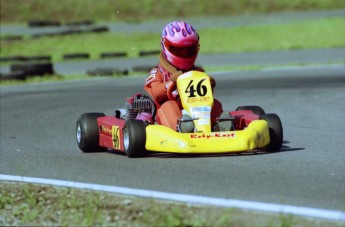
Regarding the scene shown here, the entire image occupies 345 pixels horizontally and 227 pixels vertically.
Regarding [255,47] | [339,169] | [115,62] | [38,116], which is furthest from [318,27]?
[339,169]

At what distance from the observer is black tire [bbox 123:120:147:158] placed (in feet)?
24.8

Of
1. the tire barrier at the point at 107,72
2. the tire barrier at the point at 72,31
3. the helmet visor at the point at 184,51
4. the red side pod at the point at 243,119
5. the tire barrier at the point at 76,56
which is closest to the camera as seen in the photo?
the red side pod at the point at 243,119

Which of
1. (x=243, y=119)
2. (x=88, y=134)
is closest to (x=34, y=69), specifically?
(x=88, y=134)

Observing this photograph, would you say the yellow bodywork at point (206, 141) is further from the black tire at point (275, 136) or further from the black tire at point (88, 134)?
the black tire at point (88, 134)

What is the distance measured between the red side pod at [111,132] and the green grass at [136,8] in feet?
Answer: 94.0

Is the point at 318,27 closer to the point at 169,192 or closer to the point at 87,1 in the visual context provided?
the point at 87,1

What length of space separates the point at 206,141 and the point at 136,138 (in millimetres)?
568

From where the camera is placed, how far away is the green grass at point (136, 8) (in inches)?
1475

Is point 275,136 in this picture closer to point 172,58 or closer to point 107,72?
point 172,58

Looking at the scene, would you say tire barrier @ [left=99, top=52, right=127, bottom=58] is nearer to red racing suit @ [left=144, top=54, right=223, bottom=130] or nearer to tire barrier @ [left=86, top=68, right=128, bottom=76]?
tire barrier @ [left=86, top=68, right=128, bottom=76]

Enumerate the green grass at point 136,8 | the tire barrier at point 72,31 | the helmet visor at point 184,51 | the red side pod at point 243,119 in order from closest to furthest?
the red side pod at point 243,119 < the helmet visor at point 184,51 < the tire barrier at point 72,31 < the green grass at point 136,8

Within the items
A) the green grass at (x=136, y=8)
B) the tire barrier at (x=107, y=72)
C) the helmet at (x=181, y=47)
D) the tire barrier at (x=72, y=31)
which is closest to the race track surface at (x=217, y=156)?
the helmet at (x=181, y=47)

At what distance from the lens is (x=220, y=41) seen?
88.3 feet

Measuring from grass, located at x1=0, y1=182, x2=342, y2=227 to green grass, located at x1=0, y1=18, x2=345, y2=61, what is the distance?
61.2ft
